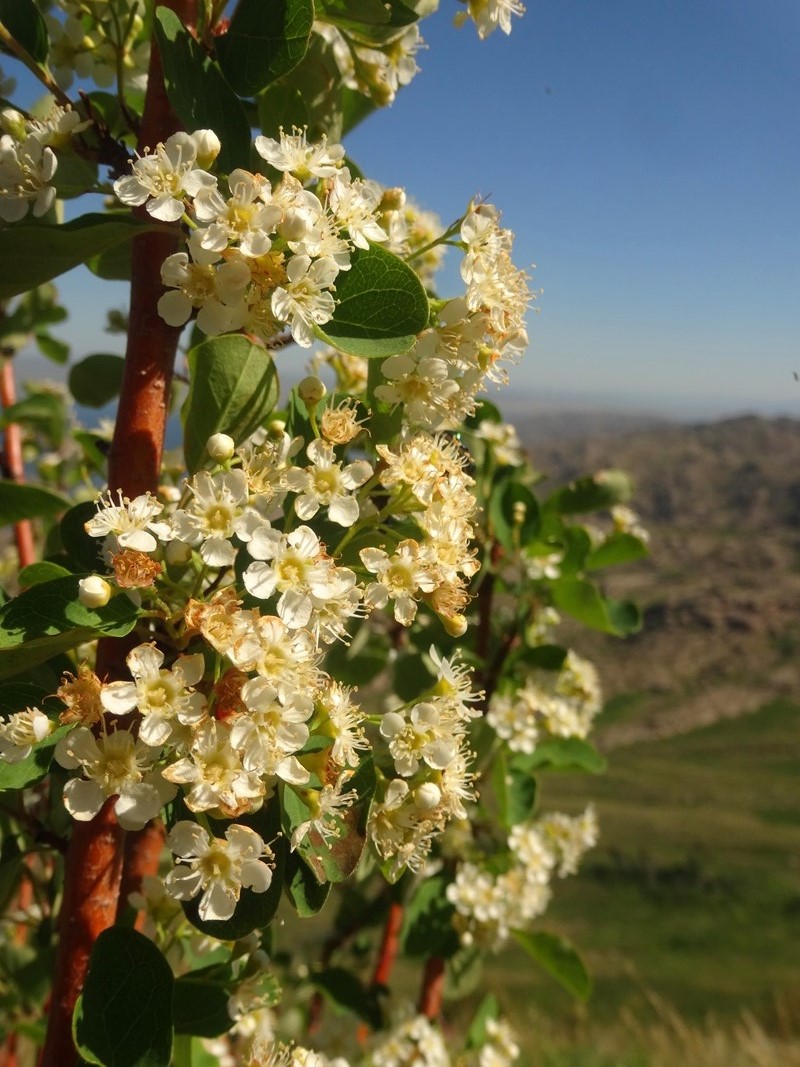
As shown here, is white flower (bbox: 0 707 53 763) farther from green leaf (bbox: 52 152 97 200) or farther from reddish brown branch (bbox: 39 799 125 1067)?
green leaf (bbox: 52 152 97 200)

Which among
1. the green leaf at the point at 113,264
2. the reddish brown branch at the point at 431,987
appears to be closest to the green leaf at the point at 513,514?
the green leaf at the point at 113,264

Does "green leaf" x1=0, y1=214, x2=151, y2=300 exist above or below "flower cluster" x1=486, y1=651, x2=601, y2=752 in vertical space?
above

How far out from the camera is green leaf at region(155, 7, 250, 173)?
3.06 feet

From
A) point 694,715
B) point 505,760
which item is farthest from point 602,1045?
point 694,715

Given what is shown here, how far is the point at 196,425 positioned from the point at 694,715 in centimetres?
1452

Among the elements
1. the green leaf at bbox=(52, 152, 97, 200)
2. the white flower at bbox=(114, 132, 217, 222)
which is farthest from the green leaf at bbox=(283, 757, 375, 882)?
the green leaf at bbox=(52, 152, 97, 200)

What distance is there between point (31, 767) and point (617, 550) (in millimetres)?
1488

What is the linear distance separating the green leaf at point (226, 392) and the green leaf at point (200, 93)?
23 cm

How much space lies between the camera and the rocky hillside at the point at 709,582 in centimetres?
1484

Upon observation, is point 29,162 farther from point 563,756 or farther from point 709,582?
point 709,582

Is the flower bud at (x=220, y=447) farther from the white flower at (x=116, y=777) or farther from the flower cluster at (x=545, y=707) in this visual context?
the flower cluster at (x=545, y=707)

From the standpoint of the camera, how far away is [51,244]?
0.97 metres

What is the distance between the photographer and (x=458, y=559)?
3.17ft

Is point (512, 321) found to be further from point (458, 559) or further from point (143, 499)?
point (143, 499)
